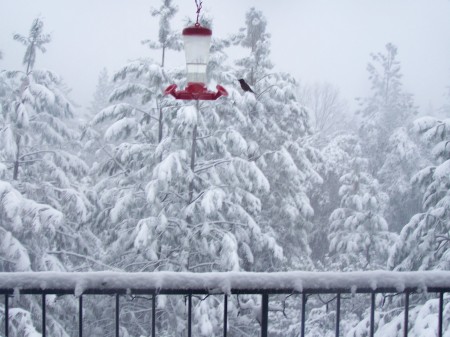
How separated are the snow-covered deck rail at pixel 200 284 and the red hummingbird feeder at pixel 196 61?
1941 millimetres

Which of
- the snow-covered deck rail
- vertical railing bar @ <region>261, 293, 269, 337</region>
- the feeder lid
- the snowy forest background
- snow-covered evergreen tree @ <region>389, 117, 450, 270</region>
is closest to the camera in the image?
the snow-covered deck rail

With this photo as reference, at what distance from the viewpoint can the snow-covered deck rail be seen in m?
2.35

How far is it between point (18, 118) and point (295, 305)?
37.8ft

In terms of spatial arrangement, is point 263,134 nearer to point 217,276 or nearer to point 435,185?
point 435,185

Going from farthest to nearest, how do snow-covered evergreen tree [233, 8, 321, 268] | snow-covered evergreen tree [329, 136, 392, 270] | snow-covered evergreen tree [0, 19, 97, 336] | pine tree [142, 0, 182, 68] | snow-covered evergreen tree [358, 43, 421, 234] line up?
snow-covered evergreen tree [358, 43, 421, 234] < snow-covered evergreen tree [329, 136, 392, 270] < snow-covered evergreen tree [233, 8, 321, 268] < pine tree [142, 0, 182, 68] < snow-covered evergreen tree [0, 19, 97, 336]

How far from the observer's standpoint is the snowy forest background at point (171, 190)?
9445mm

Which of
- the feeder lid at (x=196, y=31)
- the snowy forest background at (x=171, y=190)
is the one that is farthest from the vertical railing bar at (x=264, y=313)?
the snowy forest background at (x=171, y=190)

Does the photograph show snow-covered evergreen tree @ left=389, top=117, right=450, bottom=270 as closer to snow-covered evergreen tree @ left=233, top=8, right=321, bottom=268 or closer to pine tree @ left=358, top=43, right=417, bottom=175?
snow-covered evergreen tree @ left=233, top=8, right=321, bottom=268

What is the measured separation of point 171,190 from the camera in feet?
38.2

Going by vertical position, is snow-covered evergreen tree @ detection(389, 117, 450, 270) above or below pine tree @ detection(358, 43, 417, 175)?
below

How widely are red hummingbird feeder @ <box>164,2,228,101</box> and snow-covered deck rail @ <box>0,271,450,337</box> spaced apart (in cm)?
194

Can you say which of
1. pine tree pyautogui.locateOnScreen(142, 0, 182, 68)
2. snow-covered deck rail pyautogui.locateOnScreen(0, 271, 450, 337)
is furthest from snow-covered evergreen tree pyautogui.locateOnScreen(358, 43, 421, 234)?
snow-covered deck rail pyautogui.locateOnScreen(0, 271, 450, 337)

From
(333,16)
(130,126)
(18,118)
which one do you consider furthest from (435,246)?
(333,16)

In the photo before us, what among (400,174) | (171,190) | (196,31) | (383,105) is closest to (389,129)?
(383,105)
